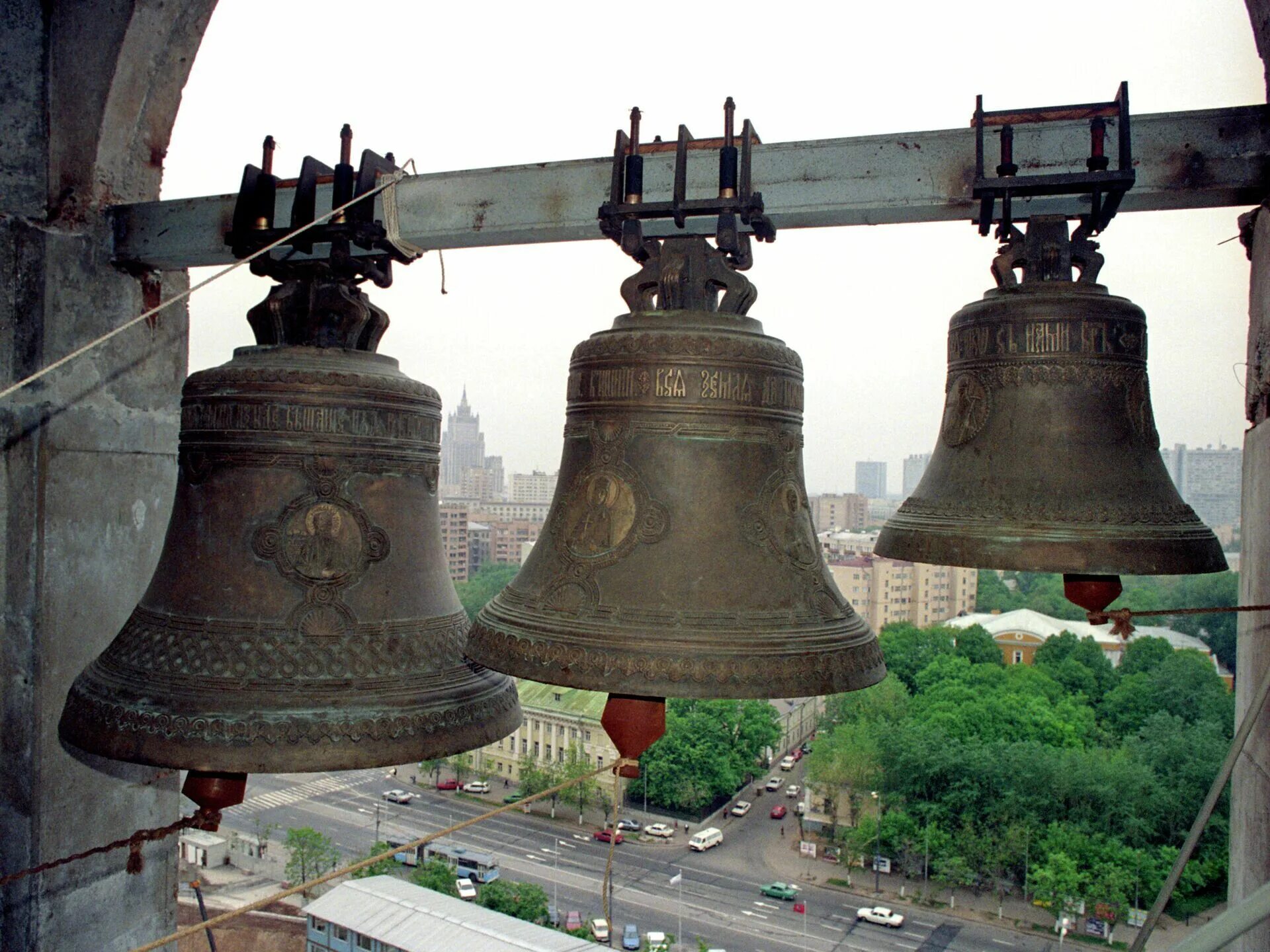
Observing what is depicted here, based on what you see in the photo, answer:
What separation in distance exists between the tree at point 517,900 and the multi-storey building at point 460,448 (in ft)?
90.8

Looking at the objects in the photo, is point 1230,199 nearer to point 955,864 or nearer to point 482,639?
point 482,639

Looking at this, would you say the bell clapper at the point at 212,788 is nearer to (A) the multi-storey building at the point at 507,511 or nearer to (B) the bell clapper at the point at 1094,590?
(B) the bell clapper at the point at 1094,590

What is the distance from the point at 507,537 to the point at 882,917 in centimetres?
1510

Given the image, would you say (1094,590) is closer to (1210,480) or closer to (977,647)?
(1210,480)

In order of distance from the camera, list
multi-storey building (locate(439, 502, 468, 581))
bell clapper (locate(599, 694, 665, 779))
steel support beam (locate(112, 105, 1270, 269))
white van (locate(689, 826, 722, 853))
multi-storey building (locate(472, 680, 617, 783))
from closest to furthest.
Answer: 1. bell clapper (locate(599, 694, 665, 779))
2. steel support beam (locate(112, 105, 1270, 269))
3. multi-storey building (locate(472, 680, 617, 783))
4. multi-storey building (locate(439, 502, 468, 581))
5. white van (locate(689, 826, 722, 853))

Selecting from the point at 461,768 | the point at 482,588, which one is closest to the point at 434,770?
the point at 461,768

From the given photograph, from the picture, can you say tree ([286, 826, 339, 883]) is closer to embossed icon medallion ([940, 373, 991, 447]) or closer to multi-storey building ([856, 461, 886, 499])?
embossed icon medallion ([940, 373, 991, 447])

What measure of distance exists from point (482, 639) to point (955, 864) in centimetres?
2515

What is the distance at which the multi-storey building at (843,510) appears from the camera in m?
46.3

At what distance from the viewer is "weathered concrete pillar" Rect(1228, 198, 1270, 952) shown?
6.75 feet

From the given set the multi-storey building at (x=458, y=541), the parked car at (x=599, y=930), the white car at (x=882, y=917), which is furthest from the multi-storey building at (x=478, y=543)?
the white car at (x=882, y=917)

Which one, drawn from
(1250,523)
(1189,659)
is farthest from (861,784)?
(1250,523)

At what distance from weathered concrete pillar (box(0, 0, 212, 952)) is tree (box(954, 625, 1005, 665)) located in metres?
33.8

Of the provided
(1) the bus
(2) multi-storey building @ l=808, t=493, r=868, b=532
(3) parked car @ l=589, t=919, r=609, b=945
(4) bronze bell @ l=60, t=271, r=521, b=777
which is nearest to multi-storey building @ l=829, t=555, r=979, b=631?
(2) multi-storey building @ l=808, t=493, r=868, b=532
